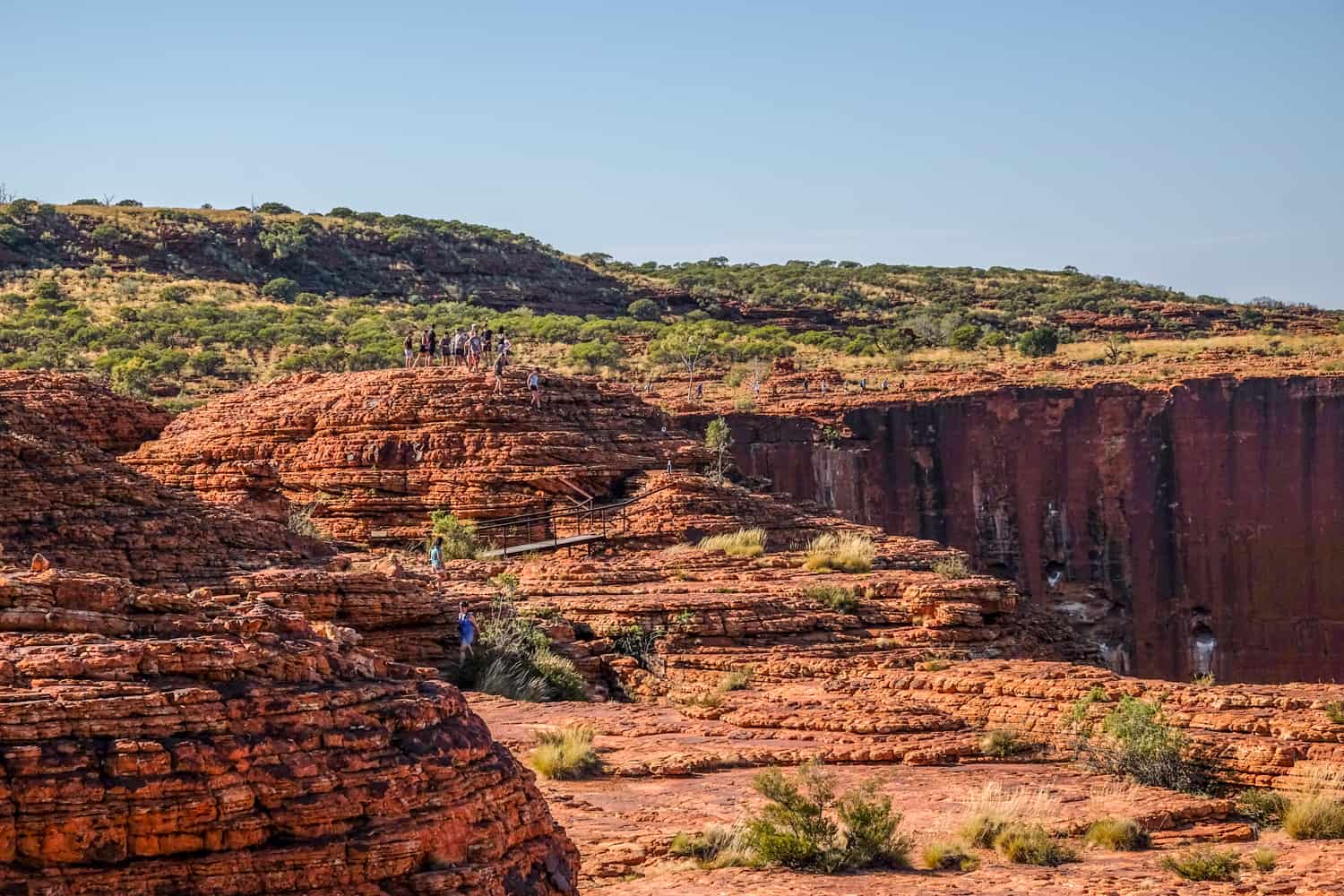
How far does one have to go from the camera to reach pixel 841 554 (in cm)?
2780

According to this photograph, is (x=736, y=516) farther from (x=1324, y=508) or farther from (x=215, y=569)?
(x=1324, y=508)

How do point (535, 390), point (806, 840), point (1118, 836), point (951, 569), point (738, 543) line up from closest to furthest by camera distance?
point (806, 840), point (1118, 836), point (951, 569), point (738, 543), point (535, 390)

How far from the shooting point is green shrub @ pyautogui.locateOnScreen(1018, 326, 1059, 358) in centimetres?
5512

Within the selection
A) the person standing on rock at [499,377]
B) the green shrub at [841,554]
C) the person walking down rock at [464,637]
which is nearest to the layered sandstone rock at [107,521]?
the person walking down rock at [464,637]

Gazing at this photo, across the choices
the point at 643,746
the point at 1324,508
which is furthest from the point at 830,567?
the point at 1324,508

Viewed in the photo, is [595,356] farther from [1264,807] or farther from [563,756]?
[1264,807]

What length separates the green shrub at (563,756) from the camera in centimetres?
1694

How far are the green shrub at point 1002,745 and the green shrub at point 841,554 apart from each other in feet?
26.7

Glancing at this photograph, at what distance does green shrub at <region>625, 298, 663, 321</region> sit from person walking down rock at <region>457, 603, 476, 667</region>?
48.6m

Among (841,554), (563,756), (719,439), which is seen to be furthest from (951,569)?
(563,756)

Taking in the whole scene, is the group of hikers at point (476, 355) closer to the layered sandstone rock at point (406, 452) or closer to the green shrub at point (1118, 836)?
the layered sandstone rock at point (406, 452)

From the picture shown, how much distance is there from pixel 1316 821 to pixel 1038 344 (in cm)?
4065

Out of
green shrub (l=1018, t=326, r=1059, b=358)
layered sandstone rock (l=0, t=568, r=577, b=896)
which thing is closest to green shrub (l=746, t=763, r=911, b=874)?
layered sandstone rock (l=0, t=568, r=577, b=896)

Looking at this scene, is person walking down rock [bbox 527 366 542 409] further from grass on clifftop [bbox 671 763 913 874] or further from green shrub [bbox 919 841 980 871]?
green shrub [bbox 919 841 980 871]
